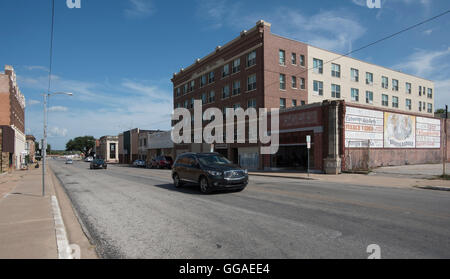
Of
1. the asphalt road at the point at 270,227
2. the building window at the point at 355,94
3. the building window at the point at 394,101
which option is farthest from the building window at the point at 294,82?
the asphalt road at the point at 270,227

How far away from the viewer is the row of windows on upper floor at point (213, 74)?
33.0m

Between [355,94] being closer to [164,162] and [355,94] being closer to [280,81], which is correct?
[280,81]

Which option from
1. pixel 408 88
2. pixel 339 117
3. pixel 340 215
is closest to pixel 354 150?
pixel 339 117

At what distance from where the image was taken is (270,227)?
612cm

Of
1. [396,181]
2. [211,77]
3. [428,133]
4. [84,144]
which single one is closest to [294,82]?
[211,77]

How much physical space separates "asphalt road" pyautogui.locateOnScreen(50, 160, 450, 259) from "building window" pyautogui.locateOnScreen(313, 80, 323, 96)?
2715cm

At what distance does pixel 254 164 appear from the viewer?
31297mm

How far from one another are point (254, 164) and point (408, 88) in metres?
32.6

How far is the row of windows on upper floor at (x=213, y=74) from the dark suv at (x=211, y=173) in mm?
22101

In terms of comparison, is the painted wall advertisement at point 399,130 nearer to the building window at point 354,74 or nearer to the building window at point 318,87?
the building window at point 318,87

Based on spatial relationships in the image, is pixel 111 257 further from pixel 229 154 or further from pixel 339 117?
pixel 229 154

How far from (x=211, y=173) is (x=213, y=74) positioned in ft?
101

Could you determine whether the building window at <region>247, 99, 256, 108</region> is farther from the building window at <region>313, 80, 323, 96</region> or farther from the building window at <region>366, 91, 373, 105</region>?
the building window at <region>366, 91, 373, 105</region>

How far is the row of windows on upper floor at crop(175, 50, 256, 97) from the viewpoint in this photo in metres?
33.0
